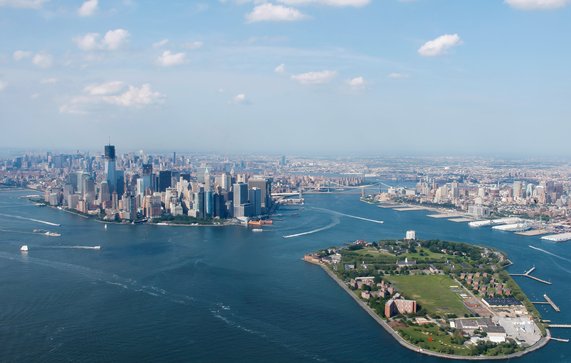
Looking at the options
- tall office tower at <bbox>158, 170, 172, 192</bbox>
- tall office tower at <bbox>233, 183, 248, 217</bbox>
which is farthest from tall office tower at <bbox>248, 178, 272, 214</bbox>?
tall office tower at <bbox>158, 170, 172, 192</bbox>

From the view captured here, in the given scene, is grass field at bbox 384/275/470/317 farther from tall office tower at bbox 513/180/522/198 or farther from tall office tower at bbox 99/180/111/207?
tall office tower at bbox 513/180/522/198

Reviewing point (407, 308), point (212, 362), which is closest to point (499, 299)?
point (407, 308)

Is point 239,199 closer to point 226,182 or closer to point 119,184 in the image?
point 226,182

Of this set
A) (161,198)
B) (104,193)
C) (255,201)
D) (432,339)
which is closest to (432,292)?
(432,339)

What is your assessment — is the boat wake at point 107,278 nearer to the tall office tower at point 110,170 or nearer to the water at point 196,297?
the water at point 196,297

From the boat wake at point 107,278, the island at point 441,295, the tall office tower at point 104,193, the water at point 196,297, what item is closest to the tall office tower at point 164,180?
the tall office tower at point 104,193

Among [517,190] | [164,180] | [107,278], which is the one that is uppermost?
[164,180]
